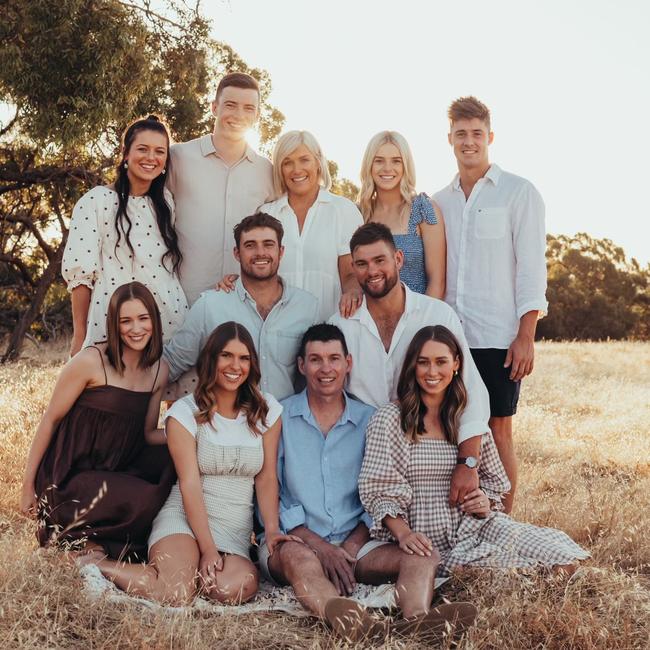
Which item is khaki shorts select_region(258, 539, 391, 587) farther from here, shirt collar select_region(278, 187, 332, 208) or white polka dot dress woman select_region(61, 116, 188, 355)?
shirt collar select_region(278, 187, 332, 208)

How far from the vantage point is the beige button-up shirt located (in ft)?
17.6

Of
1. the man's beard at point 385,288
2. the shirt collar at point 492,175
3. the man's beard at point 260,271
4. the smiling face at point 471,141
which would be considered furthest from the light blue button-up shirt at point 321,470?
the smiling face at point 471,141

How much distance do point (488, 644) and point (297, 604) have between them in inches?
38.1

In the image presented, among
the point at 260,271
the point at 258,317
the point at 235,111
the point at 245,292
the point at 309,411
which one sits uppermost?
the point at 235,111

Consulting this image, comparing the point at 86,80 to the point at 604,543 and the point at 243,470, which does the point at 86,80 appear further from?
the point at 604,543

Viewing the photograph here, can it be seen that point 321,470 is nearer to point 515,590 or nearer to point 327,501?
point 327,501

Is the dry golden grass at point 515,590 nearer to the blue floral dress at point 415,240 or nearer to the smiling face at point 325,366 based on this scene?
the smiling face at point 325,366

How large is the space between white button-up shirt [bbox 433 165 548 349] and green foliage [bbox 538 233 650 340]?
2251 cm

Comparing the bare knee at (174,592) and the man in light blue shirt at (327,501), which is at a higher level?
the man in light blue shirt at (327,501)

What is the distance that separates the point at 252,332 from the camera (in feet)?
16.1

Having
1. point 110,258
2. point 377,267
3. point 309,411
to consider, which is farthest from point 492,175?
point 110,258

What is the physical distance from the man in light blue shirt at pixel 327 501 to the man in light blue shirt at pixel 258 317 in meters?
0.14

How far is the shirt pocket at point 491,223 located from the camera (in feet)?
16.7

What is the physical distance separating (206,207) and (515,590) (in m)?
3.14
